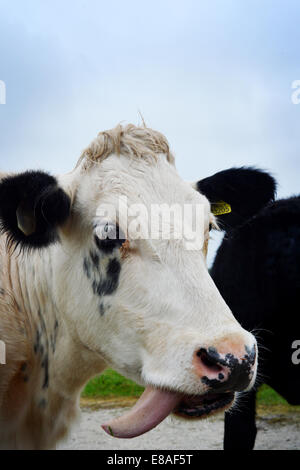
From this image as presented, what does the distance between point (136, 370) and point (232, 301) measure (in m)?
2.88

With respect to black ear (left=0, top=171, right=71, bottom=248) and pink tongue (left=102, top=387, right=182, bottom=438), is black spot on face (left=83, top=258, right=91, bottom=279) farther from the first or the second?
pink tongue (left=102, top=387, right=182, bottom=438)

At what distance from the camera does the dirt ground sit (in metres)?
5.91

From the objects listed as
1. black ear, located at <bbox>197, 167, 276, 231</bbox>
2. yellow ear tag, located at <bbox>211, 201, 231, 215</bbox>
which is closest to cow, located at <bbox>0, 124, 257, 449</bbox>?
black ear, located at <bbox>197, 167, 276, 231</bbox>

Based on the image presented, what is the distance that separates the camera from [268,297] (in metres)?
5.09

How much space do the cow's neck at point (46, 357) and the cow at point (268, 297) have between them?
2.39 m

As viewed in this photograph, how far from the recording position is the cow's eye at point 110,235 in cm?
257

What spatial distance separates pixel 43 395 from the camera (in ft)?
10.5

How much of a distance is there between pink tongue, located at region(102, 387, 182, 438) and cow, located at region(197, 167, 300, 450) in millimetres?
2720

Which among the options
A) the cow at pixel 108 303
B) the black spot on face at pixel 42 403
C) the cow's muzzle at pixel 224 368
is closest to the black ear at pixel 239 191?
the cow at pixel 108 303

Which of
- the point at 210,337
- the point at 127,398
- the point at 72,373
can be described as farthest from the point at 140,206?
the point at 127,398

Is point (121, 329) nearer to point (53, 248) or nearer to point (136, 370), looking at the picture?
point (136, 370)

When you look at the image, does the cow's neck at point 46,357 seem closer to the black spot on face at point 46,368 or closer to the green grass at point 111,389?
the black spot on face at point 46,368

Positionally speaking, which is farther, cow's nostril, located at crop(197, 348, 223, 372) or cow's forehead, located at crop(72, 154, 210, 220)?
cow's forehead, located at crop(72, 154, 210, 220)

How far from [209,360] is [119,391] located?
728 centimetres
